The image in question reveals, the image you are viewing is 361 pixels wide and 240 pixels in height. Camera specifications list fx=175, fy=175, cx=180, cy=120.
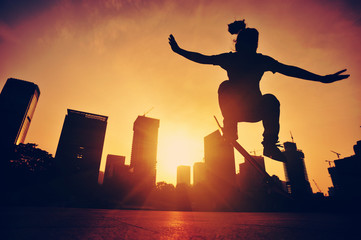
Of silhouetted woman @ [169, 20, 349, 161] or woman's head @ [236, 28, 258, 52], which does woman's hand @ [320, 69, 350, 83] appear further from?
woman's head @ [236, 28, 258, 52]

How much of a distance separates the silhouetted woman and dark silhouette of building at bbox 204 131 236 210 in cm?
11875

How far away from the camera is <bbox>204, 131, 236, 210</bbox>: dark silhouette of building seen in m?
125

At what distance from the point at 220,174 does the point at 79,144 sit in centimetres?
11626

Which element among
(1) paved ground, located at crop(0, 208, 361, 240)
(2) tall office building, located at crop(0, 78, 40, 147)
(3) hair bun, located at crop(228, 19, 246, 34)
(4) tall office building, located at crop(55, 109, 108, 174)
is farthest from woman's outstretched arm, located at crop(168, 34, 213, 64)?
(2) tall office building, located at crop(0, 78, 40, 147)

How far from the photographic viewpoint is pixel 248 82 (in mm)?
3248

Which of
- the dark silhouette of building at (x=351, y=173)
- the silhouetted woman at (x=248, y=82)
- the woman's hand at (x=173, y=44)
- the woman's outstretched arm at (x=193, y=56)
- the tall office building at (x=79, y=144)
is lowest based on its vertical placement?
the silhouetted woman at (x=248, y=82)

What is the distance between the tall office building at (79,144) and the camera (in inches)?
5335

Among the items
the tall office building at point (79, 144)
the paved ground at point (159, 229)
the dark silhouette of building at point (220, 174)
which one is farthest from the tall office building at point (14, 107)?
the paved ground at point (159, 229)

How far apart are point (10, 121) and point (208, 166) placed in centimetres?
15562

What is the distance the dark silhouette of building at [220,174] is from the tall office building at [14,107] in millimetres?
142012

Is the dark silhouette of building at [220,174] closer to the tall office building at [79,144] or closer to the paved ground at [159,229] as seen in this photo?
the tall office building at [79,144]

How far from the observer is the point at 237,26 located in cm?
366

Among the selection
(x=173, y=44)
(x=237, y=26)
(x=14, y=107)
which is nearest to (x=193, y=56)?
(x=173, y=44)

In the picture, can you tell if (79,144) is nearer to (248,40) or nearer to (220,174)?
Result: (220,174)
